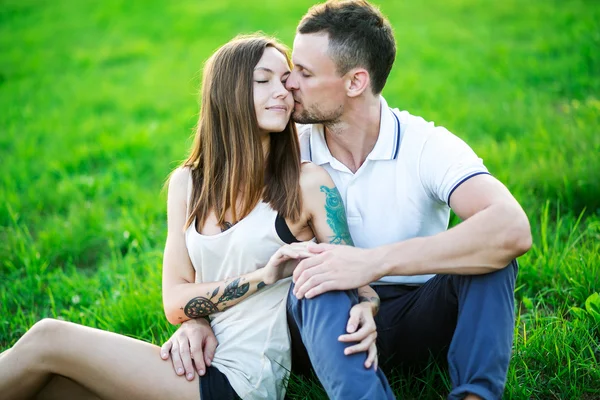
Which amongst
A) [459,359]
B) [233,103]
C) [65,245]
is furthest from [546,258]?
[65,245]

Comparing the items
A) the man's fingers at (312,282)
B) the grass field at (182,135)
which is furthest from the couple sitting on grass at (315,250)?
the grass field at (182,135)

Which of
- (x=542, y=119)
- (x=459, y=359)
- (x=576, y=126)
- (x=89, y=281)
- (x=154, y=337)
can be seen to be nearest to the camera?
(x=459, y=359)

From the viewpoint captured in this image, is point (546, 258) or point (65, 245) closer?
point (546, 258)

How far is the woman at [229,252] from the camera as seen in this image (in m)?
2.88

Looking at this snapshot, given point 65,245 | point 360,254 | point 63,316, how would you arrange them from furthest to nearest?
1. point 65,245
2. point 63,316
3. point 360,254

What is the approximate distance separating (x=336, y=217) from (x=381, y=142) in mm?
465

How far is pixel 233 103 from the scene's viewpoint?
3232 mm

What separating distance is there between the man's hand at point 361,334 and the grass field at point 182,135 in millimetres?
470

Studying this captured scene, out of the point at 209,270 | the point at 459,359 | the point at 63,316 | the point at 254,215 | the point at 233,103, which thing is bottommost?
the point at 63,316

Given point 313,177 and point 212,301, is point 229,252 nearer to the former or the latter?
point 212,301

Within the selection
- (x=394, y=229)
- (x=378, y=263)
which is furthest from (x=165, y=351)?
(x=394, y=229)

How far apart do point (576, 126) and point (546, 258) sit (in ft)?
7.33

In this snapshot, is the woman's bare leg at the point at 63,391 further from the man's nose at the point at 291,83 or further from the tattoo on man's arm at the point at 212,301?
the man's nose at the point at 291,83

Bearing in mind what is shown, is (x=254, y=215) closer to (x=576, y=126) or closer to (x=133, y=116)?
(x=576, y=126)
